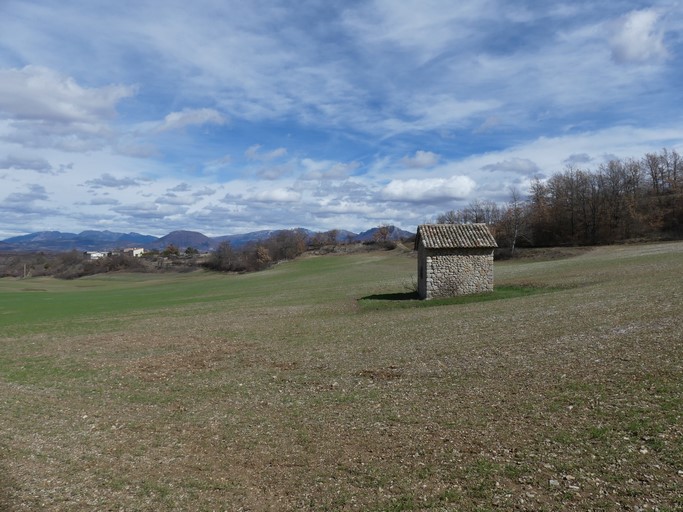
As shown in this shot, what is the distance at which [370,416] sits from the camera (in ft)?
40.7

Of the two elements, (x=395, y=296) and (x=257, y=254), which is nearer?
(x=395, y=296)

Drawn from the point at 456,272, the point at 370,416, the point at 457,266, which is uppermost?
the point at 457,266

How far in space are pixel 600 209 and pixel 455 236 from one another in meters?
73.8

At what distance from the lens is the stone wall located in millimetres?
36500

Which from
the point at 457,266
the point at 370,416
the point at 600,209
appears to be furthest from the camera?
the point at 600,209

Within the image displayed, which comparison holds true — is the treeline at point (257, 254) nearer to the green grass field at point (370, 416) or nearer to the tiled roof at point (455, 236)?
the tiled roof at point (455, 236)

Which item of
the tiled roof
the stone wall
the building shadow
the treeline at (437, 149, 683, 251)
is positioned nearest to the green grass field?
the stone wall

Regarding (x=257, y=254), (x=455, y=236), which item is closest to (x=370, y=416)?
(x=455, y=236)

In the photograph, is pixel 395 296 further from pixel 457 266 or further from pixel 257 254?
pixel 257 254

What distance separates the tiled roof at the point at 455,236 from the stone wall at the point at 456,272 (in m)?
0.54

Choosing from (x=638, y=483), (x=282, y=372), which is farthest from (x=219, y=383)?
(x=638, y=483)

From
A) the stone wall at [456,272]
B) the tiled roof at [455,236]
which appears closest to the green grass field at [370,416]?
the stone wall at [456,272]

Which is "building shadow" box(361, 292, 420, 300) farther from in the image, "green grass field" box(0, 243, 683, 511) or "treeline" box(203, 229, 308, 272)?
"treeline" box(203, 229, 308, 272)

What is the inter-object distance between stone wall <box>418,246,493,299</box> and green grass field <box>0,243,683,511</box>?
10.5m
